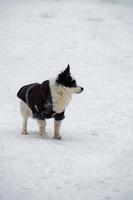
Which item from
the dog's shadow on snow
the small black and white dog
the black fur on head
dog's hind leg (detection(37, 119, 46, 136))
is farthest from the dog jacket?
the dog's shadow on snow

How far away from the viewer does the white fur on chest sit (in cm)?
909

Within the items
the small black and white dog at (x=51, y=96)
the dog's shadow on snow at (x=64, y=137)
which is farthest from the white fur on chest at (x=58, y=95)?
the dog's shadow on snow at (x=64, y=137)

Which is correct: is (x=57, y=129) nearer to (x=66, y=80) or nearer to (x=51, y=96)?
(x=51, y=96)

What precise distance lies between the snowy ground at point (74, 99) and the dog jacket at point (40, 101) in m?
0.51

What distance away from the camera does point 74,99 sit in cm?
1402

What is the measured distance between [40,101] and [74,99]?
→ 5.03 metres

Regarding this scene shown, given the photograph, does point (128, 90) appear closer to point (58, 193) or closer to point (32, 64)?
point (32, 64)

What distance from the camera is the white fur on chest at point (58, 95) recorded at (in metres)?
9.09

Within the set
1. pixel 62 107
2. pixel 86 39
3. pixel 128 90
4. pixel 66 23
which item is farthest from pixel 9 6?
pixel 62 107

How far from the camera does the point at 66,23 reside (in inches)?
848

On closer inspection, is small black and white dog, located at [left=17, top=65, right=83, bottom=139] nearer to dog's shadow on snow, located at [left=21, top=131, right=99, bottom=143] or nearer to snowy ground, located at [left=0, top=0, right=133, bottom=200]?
dog's shadow on snow, located at [left=21, top=131, right=99, bottom=143]

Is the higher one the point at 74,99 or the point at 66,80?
the point at 66,80

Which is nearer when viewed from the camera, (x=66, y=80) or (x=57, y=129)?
(x=66, y=80)

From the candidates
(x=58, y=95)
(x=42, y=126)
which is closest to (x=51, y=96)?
(x=58, y=95)
